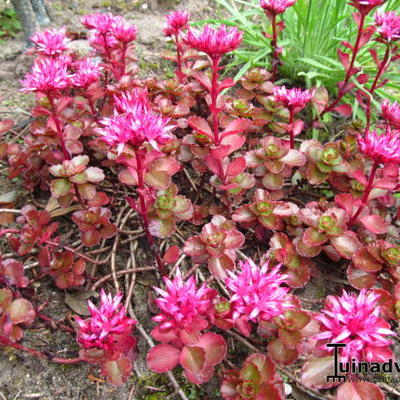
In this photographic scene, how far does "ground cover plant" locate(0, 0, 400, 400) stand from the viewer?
1.37m

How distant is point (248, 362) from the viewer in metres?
1.43

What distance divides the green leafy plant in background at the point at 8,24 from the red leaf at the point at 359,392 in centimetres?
368

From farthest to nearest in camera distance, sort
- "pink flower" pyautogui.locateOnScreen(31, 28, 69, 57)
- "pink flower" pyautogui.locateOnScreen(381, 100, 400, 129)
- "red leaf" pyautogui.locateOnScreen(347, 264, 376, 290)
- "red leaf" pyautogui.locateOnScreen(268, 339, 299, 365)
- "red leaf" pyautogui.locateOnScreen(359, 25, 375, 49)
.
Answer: "pink flower" pyautogui.locateOnScreen(31, 28, 69, 57), "red leaf" pyautogui.locateOnScreen(359, 25, 375, 49), "pink flower" pyautogui.locateOnScreen(381, 100, 400, 129), "red leaf" pyautogui.locateOnScreen(347, 264, 376, 290), "red leaf" pyautogui.locateOnScreen(268, 339, 299, 365)

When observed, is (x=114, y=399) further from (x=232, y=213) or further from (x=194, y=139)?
(x=194, y=139)

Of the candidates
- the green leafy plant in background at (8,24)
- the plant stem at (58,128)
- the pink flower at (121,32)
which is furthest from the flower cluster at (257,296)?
the green leafy plant in background at (8,24)

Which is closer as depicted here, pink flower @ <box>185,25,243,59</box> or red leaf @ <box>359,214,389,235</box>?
pink flower @ <box>185,25,243,59</box>

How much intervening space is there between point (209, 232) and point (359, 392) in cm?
79

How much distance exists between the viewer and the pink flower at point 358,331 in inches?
47.9

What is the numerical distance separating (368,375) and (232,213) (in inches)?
35.9

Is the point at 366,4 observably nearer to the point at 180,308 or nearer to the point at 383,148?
the point at 383,148

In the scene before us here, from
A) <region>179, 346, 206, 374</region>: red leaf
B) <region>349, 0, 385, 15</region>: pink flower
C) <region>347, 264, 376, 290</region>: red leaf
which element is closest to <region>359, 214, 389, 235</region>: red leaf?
<region>347, 264, 376, 290</region>: red leaf

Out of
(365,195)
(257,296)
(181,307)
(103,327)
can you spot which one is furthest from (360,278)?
(103,327)

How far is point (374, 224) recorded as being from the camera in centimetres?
176

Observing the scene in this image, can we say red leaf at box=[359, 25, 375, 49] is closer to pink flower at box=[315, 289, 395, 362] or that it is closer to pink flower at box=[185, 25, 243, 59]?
pink flower at box=[185, 25, 243, 59]
